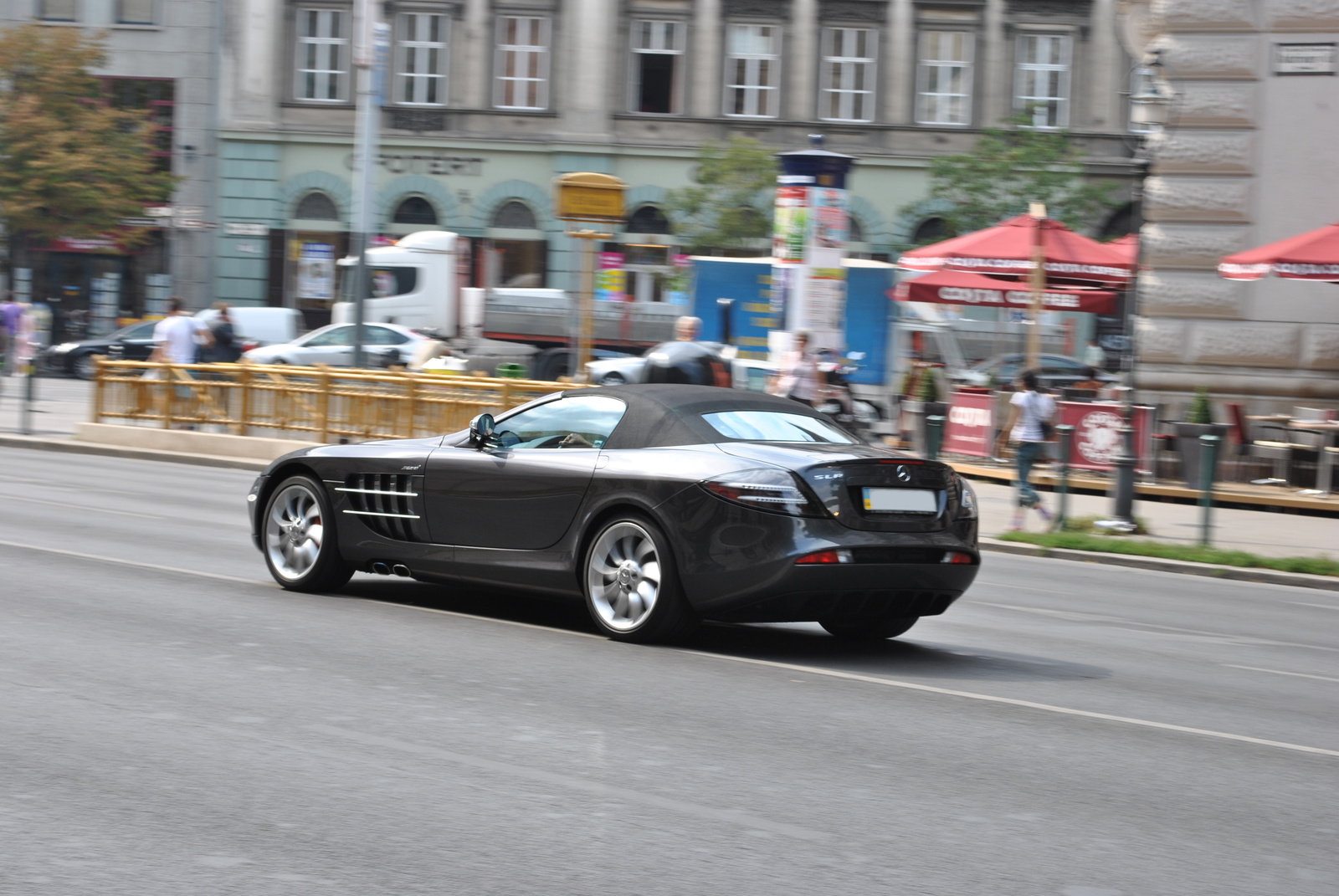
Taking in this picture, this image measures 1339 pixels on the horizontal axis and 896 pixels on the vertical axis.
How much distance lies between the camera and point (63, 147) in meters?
42.5

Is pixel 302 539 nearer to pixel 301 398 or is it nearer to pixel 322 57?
pixel 301 398

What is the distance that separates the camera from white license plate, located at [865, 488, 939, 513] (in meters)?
7.82

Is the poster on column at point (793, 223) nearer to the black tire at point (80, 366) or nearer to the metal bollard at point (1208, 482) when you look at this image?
the metal bollard at point (1208, 482)

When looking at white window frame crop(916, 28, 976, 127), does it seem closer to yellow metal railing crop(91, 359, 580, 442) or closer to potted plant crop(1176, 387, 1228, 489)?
potted plant crop(1176, 387, 1228, 489)

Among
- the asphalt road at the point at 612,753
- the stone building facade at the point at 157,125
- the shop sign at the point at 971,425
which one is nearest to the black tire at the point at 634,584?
the asphalt road at the point at 612,753

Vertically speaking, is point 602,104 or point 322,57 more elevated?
point 322,57

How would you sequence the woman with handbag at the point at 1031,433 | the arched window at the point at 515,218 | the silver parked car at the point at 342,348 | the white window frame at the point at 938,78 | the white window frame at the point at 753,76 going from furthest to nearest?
the arched window at the point at 515,218
the white window frame at the point at 753,76
the white window frame at the point at 938,78
the silver parked car at the point at 342,348
the woman with handbag at the point at 1031,433

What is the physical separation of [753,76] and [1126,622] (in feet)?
112

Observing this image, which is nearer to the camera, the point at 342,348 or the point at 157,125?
the point at 342,348

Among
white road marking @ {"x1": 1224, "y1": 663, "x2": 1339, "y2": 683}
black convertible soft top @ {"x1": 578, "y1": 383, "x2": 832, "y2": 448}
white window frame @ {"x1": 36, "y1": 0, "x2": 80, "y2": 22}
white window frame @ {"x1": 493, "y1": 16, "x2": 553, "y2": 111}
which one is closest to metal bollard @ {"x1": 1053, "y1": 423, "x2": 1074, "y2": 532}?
white road marking @ {"x1": 1224, "y1": 663, "x2": 1339, "y2": 683}

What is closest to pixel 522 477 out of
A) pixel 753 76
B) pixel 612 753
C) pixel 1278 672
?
pixel 612 753

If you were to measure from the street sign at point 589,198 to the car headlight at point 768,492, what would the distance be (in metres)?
12.6

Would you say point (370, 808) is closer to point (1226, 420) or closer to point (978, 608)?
point (978, 608)

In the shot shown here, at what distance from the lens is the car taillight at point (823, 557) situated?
24.8ft
